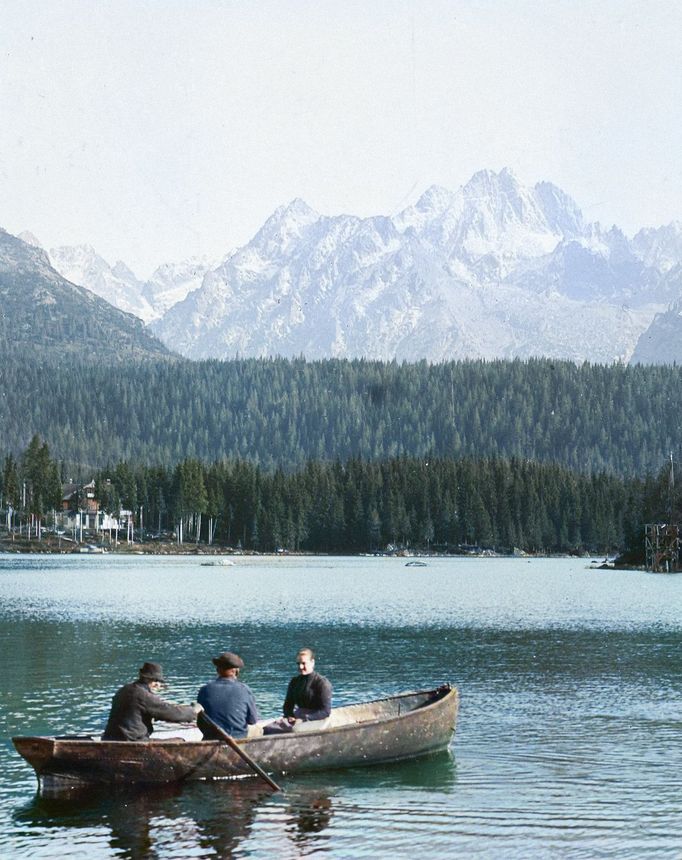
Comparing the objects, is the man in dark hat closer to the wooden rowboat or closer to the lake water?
the wooden rowboat

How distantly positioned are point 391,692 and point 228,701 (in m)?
17.5

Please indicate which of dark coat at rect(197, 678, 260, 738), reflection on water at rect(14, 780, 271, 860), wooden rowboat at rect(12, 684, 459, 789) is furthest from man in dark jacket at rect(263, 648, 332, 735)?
reflection on water at rect(14, 780, 271, 860)

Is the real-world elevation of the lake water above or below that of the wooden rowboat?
below

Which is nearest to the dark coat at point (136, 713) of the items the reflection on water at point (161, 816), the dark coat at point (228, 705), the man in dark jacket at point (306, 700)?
the dark coat at point (228, 705)

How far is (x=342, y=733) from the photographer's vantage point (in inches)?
1304

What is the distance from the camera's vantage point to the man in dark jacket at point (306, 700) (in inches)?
1305

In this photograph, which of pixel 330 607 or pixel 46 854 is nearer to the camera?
pixel 46 854

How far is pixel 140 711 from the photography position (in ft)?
102

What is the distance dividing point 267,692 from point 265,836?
20.8 metres

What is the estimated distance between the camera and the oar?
1212 inches

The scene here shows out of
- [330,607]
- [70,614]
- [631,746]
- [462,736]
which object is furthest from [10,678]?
[330,607]

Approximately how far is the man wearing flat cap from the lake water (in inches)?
58.5

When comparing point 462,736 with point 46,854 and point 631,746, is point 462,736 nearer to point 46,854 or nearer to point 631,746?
point 631,746

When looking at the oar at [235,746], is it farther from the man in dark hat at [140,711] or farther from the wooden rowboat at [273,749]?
the man in dark hat at [140,711]
